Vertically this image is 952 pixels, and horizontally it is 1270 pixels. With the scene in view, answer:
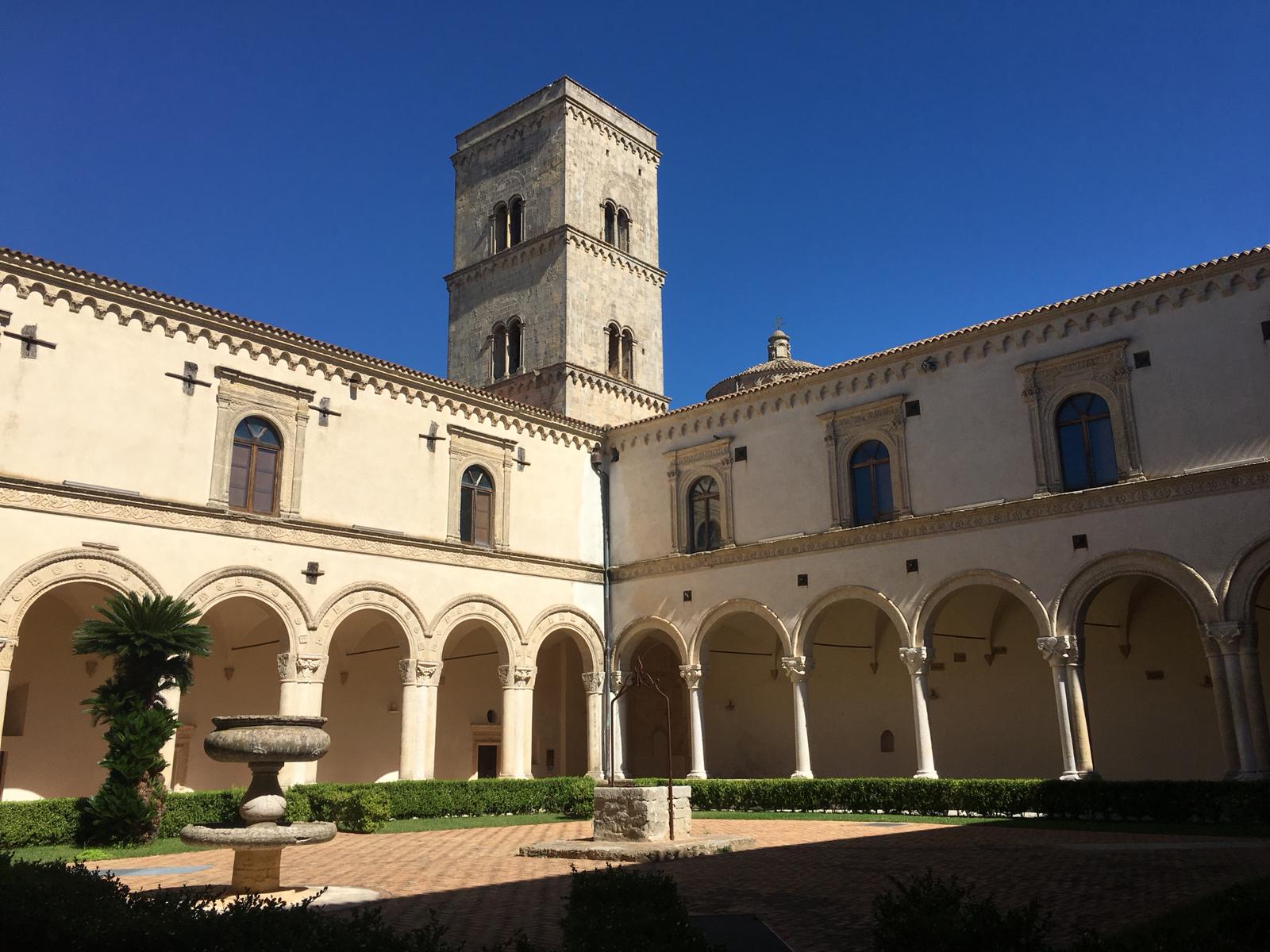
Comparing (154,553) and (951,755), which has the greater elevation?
(154,553)

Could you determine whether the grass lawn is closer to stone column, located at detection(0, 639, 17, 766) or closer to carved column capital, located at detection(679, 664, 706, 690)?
carved column capital, located at detection(679, 664, 706, 690)

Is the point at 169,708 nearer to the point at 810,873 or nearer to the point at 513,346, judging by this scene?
the point at 810,873

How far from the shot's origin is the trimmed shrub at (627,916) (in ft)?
21.7

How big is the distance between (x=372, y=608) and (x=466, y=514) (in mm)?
3937

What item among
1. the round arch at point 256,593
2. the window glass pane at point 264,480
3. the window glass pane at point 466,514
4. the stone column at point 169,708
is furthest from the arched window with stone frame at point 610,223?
the stone column at point 169,708

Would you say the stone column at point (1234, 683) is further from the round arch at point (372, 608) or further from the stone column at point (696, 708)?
the round arch at point (372, 608)

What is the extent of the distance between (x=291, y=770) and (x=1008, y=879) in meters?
15.6

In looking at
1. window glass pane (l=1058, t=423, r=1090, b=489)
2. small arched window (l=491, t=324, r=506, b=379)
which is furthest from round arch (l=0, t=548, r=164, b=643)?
window glass pane (l=1058, t=423, r=1090, b=489)

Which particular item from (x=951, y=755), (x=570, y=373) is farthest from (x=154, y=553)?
(x=951, y=755)

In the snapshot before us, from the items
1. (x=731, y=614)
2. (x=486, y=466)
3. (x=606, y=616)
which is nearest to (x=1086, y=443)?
(x=731, y=614)

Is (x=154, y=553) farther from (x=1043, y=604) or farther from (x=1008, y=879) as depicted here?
(x=1043, y=604)

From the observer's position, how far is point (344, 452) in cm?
2441

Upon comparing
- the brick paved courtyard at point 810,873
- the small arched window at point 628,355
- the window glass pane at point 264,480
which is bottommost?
the brick paved courtyard at point 810,873

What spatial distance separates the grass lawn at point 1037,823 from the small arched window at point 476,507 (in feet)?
28.7
